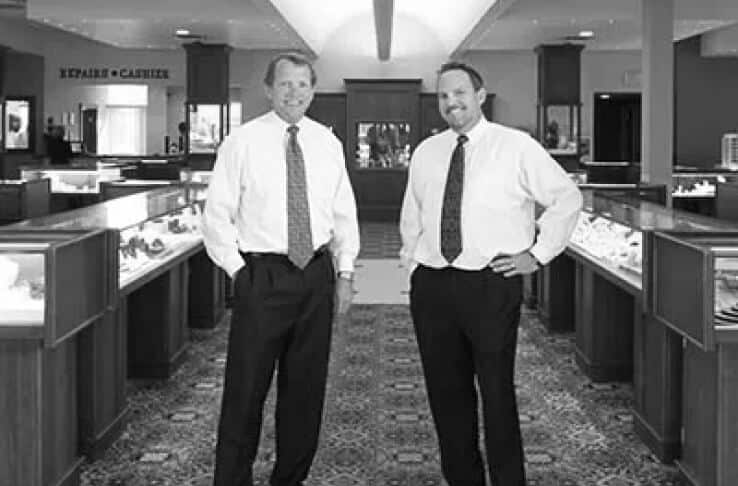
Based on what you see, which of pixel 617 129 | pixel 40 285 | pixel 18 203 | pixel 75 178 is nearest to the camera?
pixel 40 285

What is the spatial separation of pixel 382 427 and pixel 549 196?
216 centimetres

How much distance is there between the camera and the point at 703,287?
4062 mm

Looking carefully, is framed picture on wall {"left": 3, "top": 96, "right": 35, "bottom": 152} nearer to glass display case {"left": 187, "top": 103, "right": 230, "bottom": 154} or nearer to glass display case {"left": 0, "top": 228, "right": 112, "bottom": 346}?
glass display case {"left": 187, "top": 103, "right": 230, "bottom": 154}

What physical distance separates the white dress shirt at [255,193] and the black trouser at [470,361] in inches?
21.0

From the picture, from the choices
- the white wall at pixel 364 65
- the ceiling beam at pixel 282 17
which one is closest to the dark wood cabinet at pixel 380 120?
the white wall at pixel 364 65

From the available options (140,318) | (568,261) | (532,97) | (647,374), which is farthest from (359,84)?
(647,374)

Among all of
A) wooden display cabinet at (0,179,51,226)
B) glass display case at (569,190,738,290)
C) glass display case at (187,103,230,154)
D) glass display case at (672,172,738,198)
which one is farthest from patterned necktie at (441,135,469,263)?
glass display case at (187,103,230,154)

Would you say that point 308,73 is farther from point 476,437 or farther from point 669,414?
point 669,414

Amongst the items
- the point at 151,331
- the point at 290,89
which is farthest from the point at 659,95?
the point at 290,89

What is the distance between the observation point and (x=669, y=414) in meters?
4.96

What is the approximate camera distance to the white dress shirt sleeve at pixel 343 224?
4.18 metres

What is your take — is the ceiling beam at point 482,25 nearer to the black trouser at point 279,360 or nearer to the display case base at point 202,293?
the display case base at point 202,293

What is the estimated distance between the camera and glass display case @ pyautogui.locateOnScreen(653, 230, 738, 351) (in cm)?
404

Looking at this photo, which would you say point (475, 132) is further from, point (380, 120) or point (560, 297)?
point (380, 120)
